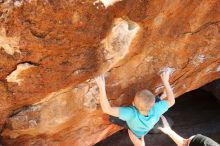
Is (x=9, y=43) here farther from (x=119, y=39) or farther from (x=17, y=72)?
(x=119, y=39)

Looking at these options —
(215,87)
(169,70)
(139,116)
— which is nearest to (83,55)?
(139,116)

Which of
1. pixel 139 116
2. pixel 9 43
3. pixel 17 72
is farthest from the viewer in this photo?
pixel 139 116

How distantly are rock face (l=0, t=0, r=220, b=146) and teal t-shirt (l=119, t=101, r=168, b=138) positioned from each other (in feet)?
0.96

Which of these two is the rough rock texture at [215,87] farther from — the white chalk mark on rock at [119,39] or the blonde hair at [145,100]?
the white chalk mark on rock at [119,39]

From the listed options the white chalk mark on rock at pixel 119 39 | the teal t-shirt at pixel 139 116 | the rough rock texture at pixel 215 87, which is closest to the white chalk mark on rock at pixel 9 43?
the white chalk mark on rock at pixel 119 39

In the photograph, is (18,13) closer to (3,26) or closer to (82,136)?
(3,26)

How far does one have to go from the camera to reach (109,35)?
2852 millimetres

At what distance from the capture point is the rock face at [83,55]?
2533 mm

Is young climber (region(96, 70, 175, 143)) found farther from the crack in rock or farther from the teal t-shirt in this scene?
the crack in rock

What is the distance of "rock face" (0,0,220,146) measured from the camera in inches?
99.7

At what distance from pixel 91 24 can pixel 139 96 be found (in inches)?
31.0

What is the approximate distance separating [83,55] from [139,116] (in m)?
0.76

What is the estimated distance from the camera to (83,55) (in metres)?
2.89

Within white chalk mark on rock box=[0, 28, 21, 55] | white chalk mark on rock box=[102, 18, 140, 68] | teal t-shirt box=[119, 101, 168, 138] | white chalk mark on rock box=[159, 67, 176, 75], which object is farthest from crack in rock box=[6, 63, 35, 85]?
white chalk mark on rock box=[159, 67, 176, 75]
